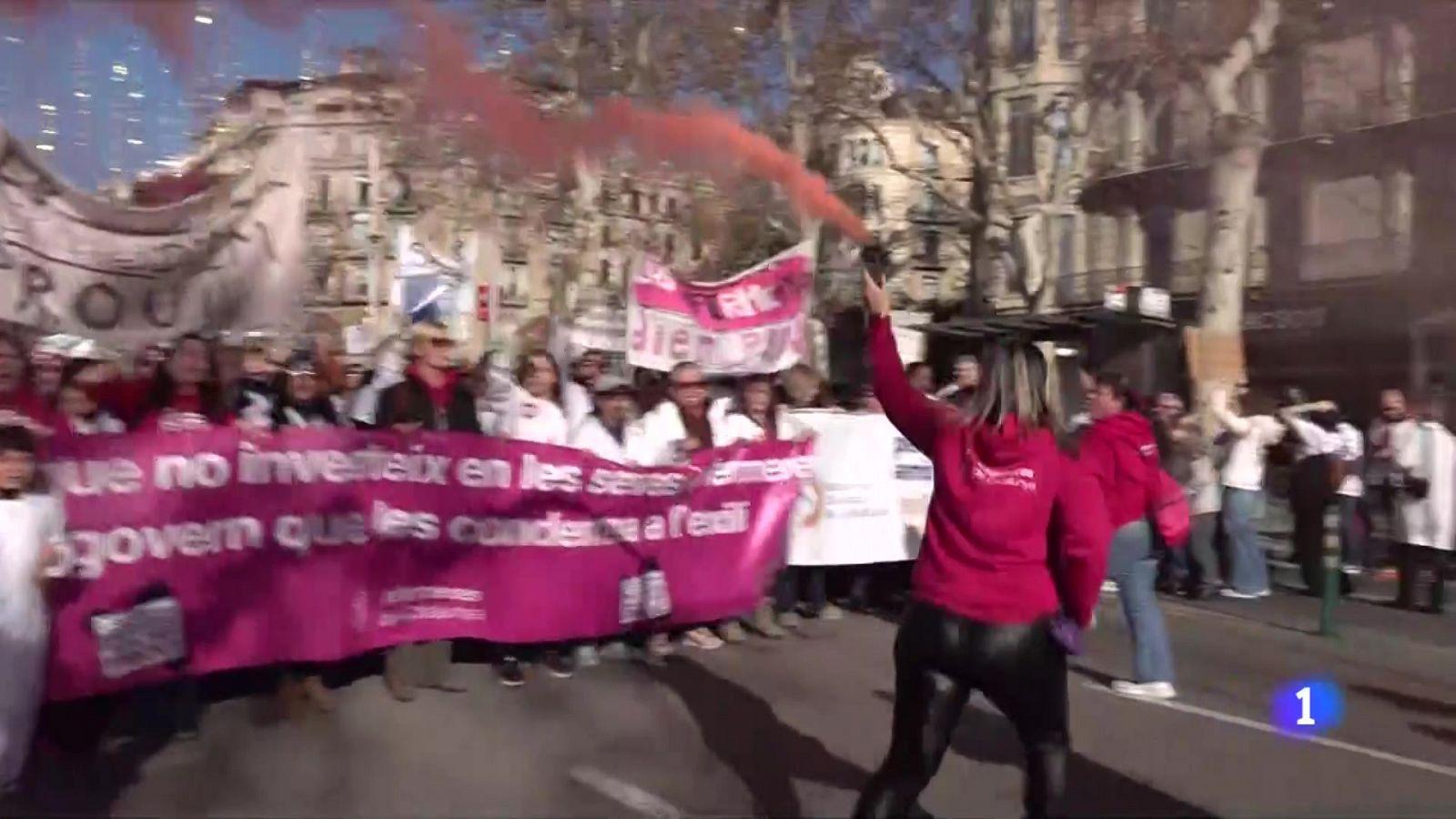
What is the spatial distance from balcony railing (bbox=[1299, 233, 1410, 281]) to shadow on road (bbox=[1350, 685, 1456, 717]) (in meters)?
6.08

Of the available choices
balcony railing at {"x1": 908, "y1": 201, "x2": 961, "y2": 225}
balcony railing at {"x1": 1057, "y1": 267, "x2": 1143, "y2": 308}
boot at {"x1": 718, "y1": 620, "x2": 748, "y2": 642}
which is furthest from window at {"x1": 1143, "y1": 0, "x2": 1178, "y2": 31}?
balcony railing at {"x1": 1057, "y1": 267, "x2": 1143, "y2": 308}

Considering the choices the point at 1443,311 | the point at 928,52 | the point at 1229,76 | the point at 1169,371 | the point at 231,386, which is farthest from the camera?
the point at 1169,371

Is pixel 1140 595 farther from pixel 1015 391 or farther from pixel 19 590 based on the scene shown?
pixel 19 590

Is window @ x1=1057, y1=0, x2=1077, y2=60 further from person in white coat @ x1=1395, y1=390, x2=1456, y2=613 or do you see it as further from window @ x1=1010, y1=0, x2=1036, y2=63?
person in white coat @ x1=1395, y1=390, x2=1456, y2=613

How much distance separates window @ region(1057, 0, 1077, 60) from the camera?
39.4ft

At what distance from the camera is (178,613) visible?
614 cm

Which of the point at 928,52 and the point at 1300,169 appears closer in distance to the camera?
the point at 1300,169

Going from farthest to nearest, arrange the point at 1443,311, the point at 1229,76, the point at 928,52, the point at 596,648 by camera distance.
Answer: the point at 928,52
the point at 1229,76
the point at 1443,311
the point at 596,648

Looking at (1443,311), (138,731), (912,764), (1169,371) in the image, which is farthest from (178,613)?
(1169,371)

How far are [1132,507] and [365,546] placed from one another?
147 inches

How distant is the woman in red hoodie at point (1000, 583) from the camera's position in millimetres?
4039

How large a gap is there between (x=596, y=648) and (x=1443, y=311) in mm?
9024

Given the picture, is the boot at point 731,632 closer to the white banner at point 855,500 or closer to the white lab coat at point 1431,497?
the white banner at point 855,500

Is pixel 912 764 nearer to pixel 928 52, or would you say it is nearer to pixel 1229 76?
pixel 1229 76
